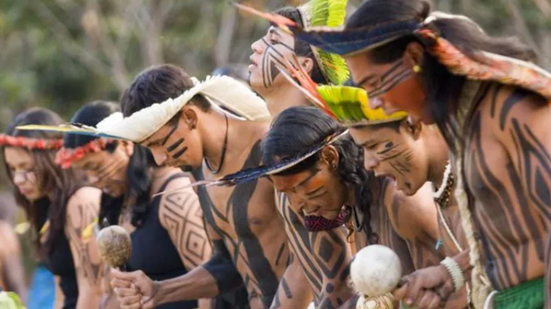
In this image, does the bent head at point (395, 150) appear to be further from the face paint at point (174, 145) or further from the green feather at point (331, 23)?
the face paint at point (174, 145)

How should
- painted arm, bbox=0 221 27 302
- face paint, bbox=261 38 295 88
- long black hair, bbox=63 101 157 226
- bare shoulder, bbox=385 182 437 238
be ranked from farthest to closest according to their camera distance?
painted arm, bbox=0 221 27 302 → long black hair, bbox=63 101 157 226 → face paint, bbox=261 38 295 88 → bare shoulder, bbox=385 182 437 238

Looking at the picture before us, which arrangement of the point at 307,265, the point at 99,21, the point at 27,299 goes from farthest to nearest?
the point at 99,21
the point at 27,299
the point at 307,265

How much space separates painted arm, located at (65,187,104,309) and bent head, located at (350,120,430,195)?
3831 millimetres

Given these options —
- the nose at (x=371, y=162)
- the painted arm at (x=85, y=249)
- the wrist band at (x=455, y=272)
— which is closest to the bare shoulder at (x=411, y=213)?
the nose at (x=371, y=162)

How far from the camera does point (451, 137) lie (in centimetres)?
503

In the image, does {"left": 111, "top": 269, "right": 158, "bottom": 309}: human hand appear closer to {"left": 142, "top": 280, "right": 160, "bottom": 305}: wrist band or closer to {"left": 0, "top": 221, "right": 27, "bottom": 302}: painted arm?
{"left": 142, "top": 280, "right": 160, "bottom": 305}: wrist band

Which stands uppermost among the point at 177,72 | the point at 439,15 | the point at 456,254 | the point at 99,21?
the point at 99,21

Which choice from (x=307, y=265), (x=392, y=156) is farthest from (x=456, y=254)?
(x=307, y=265)

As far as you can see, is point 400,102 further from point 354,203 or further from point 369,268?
point 354,203

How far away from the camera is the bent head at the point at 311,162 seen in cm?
616

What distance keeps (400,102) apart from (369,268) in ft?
1.94

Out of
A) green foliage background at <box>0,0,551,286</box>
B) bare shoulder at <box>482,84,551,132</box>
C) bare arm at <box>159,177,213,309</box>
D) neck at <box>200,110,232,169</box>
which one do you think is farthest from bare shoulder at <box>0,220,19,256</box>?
green foliage background at <box>0,0,551,286</box>

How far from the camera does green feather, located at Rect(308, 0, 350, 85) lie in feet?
22.2

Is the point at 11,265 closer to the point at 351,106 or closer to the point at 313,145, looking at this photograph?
the point at 313,145
